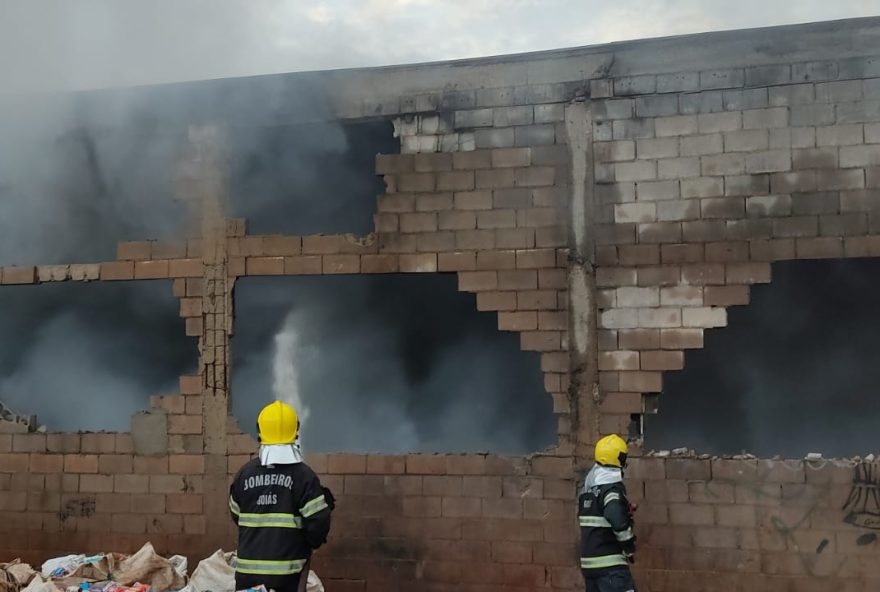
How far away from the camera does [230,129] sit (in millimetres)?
7617

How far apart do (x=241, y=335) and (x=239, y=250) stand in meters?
Result: 0.90

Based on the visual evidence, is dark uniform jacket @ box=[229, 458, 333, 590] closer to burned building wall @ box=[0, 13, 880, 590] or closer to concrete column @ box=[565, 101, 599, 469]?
burned building wall @ box=[0, 13, 880, 590]

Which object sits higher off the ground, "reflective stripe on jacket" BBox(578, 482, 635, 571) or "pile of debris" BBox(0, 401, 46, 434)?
"pile of debris" BBox(0, 401, 46, 434)

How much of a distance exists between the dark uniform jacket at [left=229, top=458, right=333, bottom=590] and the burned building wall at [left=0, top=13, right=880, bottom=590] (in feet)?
7.87

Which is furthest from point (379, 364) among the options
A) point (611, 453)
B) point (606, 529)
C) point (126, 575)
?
point (606, 529)

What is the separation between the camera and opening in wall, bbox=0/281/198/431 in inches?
322

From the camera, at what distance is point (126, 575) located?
6.64 metres

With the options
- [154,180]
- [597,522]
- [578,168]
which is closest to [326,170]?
[154,180]

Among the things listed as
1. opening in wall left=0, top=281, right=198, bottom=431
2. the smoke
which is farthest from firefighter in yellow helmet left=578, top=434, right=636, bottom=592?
opening in wall left=0, top=281, right=198, bottom=431

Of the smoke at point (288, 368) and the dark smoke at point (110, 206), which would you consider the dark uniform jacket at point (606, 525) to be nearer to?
the smoke at point (288, 368)

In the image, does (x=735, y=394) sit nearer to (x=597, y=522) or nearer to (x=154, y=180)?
(x=597, y=522)

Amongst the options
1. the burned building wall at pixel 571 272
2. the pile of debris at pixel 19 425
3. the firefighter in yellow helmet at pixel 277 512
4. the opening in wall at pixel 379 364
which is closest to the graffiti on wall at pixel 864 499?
the burned building wall at pixel 571 272

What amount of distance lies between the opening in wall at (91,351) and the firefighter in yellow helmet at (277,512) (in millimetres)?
3578

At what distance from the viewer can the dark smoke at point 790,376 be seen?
7.86 m
